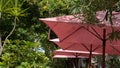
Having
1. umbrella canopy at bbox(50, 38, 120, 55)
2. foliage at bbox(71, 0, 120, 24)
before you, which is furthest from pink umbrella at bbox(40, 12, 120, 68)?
umbrella canopy at bbox(50, 38, 120, 55)

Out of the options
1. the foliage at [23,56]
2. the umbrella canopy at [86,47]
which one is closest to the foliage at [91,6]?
the foliage at [23,56]

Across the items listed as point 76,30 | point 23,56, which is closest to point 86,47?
point 76,30

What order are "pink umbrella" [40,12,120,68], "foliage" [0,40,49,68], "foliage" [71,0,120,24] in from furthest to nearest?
1. "foliage" [0,40,49,68]
2. "pink umbrella" [40,12,120,68]
3. "foliage" [71,0,120,24]

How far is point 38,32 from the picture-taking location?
14969mm

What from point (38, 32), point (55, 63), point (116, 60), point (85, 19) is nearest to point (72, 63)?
point (55, 63)

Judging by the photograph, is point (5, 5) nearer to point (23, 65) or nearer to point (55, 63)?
point (23, 65)

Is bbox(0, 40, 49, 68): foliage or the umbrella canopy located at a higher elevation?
bbox(0, 40, 49, 68): foliage

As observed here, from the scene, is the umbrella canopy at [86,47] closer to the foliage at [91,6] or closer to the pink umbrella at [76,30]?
the pink umbrella at [76,30]

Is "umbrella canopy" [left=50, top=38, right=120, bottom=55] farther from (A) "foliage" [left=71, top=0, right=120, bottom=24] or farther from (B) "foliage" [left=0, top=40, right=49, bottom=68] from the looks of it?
(A) "foliage" [left=71, top=0, right=120, bottom=24]

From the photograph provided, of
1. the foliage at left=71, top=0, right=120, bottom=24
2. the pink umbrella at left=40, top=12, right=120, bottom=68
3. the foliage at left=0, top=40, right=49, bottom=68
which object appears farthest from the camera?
the foliage at left=0, top=40, right=49, bottom=68

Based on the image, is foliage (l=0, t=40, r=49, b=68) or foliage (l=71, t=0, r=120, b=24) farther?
foliage (l=0, t=40, r=49, b=68)

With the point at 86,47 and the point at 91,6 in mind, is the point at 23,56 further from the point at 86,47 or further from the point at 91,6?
the point at 86,47

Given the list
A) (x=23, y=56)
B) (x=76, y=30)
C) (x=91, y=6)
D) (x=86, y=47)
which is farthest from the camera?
(x=86, y=47)

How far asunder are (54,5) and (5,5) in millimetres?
7780
